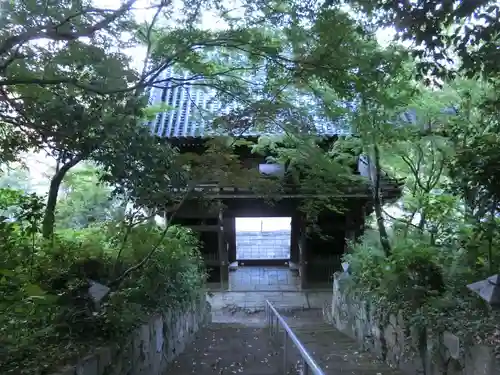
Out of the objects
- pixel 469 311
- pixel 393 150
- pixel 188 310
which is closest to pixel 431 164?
pixel 393 150

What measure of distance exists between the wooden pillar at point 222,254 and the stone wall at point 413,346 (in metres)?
6.29

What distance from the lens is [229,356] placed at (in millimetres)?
6531

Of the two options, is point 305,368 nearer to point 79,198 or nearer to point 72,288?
point 72,288

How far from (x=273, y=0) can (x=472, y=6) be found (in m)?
2.47

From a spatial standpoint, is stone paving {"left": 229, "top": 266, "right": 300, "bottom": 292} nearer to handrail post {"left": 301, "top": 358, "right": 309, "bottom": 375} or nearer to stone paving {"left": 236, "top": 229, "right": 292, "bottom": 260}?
stone paving {"left": 236, "top": 229, "right": 292, "bottom": 260}

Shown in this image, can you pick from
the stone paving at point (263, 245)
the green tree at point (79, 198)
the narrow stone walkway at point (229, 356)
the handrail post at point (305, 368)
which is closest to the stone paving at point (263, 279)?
the stone paving at point (263, 245)

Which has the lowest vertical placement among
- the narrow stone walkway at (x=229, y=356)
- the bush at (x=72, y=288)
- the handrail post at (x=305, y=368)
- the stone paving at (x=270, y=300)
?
the stone paving at (x=270, y=300)

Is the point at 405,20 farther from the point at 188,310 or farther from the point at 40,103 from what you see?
the point at 188,310

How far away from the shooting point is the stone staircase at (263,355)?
5340 millimetres

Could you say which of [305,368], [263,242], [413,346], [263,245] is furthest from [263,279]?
[305,368]

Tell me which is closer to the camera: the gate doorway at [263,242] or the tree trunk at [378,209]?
the tree trunk at [378,209]

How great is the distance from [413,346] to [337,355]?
52.8 inches

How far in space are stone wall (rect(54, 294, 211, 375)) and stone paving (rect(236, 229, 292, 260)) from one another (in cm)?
974

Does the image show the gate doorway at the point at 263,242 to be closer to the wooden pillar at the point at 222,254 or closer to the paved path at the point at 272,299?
the wooden pillar at the point at 222,254
